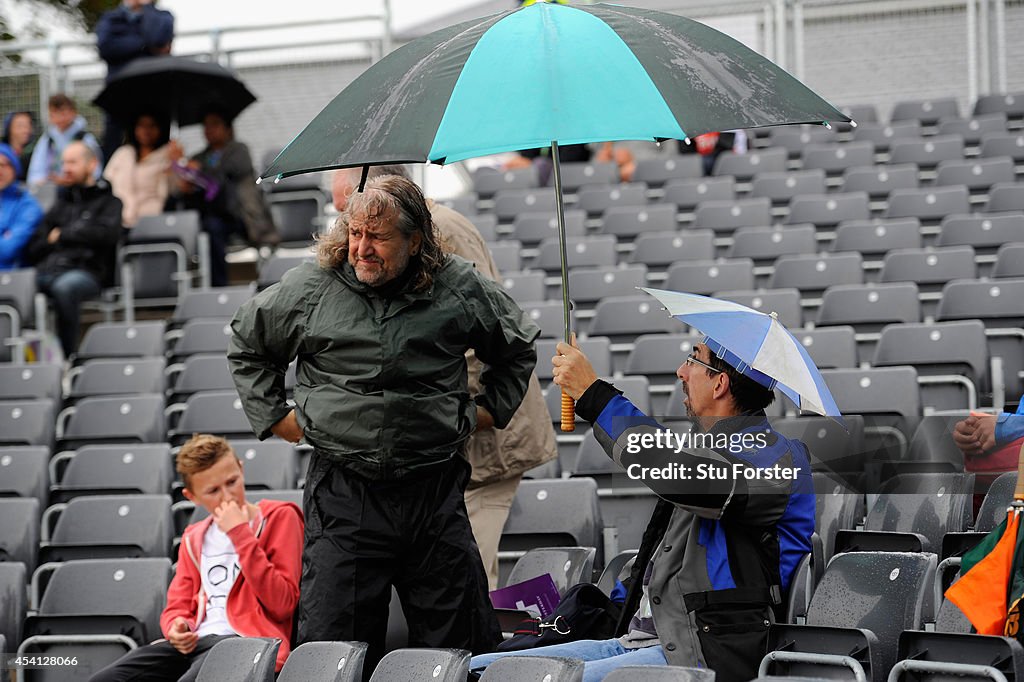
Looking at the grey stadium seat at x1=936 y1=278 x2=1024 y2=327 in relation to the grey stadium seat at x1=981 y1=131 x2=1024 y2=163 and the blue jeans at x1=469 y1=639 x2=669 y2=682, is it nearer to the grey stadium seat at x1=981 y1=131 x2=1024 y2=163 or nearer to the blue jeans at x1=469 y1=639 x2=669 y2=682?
the grey stadium seat at x1=981 y1=131 x2=1024 y2=163

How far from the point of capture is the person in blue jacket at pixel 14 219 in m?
8.12

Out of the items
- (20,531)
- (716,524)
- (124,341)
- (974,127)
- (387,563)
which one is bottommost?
(20,531)

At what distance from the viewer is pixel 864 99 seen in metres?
12.4

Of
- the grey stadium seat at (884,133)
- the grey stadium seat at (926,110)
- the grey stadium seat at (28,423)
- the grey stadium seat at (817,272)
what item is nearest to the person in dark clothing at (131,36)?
the grey stadium seat at (28,423)

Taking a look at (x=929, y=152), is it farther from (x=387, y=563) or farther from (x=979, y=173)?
(x=387, y=563)

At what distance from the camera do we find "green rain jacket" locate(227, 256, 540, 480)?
3.45m

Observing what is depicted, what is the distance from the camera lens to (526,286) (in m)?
7.66

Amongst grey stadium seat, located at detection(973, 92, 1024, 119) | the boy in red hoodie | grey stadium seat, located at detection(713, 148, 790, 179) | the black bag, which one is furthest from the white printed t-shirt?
grey stadium seat, located at detection(973, 92, 1024, 119)

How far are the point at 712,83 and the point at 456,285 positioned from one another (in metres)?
0.90

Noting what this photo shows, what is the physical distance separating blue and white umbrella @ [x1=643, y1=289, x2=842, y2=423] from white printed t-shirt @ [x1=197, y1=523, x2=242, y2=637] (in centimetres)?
165

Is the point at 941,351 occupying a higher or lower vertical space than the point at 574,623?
higher

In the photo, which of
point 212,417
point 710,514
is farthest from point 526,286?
point 710,514

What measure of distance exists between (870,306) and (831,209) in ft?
6.61

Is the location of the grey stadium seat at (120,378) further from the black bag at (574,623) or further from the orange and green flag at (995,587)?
the orange and green flag at (995,587)
